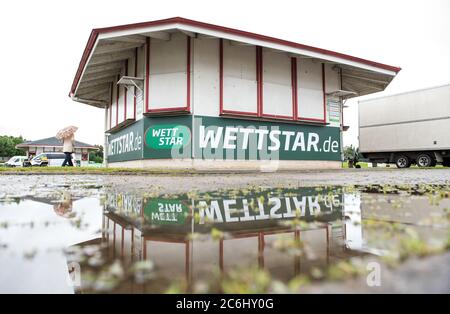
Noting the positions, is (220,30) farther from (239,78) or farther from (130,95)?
(130,95)

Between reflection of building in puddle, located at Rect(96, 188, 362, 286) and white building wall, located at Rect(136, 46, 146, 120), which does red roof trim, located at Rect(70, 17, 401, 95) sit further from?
reflection of building in puddle, located at Rect(96, 188, 362, 286)

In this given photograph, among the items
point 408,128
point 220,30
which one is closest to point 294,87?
point 220,30

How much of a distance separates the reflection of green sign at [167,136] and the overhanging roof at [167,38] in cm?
329

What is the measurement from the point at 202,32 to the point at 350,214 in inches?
348

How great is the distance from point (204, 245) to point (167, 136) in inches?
369

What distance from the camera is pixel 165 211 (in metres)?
2.29

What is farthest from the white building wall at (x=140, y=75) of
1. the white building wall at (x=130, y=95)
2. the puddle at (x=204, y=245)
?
the puddle at (x=204, y=245)

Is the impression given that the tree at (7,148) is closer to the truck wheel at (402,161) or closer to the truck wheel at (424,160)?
the truck wheel at (402,161)

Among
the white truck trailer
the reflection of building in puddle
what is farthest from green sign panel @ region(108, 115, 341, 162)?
the reflection of building in puddle

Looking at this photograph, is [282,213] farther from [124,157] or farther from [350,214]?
[124,157]

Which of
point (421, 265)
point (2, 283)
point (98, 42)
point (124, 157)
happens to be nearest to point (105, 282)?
point (2, 283)

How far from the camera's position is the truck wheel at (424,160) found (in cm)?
1616

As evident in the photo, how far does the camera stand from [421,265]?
1010 mm

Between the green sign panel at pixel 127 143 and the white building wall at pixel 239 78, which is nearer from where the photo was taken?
the white building wall at pixel 239 78
